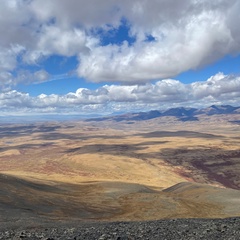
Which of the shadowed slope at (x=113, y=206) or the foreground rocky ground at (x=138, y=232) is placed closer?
the foreground rocky ground at (x=138, y=232)

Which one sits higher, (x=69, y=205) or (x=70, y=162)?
(x=69, y=205)

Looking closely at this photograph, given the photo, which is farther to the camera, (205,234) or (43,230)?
(43,230)

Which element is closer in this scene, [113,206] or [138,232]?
[138,232]

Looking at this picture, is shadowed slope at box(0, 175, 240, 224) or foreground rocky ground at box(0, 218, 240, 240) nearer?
foreground rocky ground at box(0, 218, 240, 240)

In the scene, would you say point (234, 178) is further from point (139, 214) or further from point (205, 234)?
point (205, 234)

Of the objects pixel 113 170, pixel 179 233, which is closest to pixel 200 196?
pixel 179 233

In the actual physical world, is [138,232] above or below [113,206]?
above

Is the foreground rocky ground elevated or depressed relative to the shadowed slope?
elevated

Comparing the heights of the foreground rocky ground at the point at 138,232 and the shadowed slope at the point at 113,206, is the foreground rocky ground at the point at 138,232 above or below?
above
